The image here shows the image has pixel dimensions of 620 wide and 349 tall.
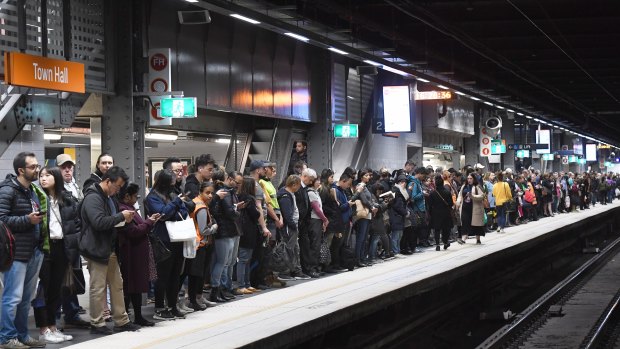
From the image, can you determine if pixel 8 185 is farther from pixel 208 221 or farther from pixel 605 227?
pixel 605 227

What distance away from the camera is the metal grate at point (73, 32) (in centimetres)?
1186

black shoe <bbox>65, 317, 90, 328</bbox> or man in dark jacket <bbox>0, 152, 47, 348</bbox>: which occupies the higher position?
man in dark jacket <bbox>0, 152, 47, 348</bbox>

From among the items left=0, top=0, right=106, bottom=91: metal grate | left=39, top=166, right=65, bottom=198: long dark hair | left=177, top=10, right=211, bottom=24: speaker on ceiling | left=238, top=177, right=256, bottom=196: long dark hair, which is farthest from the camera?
left=177, top=10, right=211, bottom=24: speaker on ceiling

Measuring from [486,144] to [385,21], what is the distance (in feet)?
59.1

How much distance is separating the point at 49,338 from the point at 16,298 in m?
Result: 0.72

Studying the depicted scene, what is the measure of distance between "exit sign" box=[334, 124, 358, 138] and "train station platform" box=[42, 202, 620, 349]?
4083 mm

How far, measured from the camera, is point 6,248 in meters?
8.51

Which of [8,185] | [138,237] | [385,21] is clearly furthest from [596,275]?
[8,185]

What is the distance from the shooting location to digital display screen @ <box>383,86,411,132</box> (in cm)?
2516

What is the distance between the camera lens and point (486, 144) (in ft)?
125

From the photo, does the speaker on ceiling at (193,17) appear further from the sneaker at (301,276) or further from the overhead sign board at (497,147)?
the overhead sign board at (497,147)

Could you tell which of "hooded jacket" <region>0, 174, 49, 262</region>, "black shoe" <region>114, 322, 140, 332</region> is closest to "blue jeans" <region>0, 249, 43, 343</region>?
"hooded jacket" <region>0, 174, 49, 262</region>

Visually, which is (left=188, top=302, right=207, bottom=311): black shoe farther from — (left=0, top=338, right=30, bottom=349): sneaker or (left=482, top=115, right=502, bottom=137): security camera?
(left=482, top=115, right=502, bottom=137): security camera

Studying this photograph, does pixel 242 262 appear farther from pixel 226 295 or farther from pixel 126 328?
pixel 126 328
